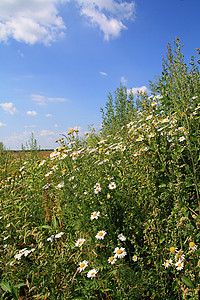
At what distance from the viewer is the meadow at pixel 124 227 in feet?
5.08

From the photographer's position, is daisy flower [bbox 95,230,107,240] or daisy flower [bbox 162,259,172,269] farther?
daisy flower [bbox 95,230,107,240]

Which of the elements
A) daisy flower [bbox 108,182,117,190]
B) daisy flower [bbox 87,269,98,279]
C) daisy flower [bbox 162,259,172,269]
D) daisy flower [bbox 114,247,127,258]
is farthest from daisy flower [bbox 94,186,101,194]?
daisy flower [bbox 162,259,172,269]

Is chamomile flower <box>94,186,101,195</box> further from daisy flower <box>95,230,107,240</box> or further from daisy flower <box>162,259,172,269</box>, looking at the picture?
daisy flower <box>162,259,172,269</box>

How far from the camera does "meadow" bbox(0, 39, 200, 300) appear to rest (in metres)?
1.55

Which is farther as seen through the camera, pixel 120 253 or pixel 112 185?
pixel 112 185

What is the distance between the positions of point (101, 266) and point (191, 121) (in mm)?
1630

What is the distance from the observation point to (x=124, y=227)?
1.91 m

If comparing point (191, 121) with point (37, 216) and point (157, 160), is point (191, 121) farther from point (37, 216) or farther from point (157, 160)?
point (37, 216)

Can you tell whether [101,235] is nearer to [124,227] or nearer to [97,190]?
[124,227]

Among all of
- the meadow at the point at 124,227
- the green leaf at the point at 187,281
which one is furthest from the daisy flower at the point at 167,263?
the green leaf at the point at 187,281

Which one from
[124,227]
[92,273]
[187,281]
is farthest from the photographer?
[124,227]

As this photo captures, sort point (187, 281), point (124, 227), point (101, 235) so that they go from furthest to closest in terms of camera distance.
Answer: point (124, 227) < point (101, 235) < point (187, 281)

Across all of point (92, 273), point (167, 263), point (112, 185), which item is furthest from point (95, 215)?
point (167, 263)

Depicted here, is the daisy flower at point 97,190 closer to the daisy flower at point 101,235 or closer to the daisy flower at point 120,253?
the daisy flower at point 101,235
